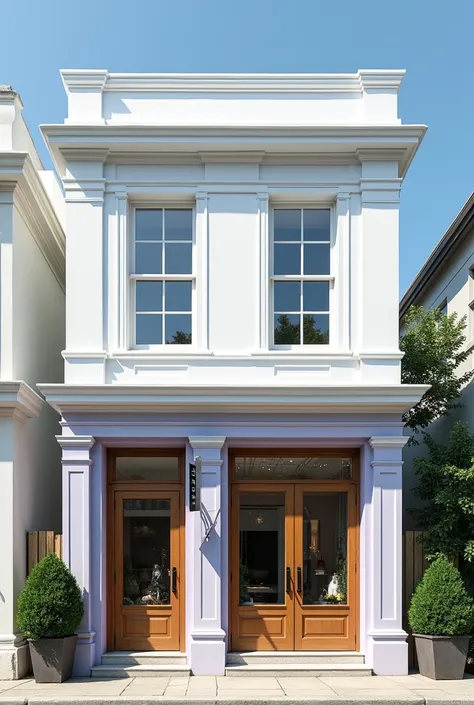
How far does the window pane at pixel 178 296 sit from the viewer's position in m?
11.8

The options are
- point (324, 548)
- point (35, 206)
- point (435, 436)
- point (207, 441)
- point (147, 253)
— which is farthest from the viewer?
point (435, 436)

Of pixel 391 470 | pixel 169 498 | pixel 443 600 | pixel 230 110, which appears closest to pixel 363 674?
pixel 443 600

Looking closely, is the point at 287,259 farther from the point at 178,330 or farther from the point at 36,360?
the point at 36,360

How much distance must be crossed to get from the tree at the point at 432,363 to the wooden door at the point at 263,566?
312 centimetres

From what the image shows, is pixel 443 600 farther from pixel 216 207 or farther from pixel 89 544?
pixel 216 207

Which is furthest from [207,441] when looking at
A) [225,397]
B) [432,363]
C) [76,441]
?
[432,363]

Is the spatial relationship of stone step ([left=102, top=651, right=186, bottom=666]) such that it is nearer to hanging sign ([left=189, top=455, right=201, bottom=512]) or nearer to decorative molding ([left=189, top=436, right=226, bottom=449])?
hanging sign ([left=189, top=455, right=201, bottom=512])

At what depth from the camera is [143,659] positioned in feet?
36.3

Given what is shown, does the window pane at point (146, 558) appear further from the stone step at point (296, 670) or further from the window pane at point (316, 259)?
the window pane at point (316, 259)

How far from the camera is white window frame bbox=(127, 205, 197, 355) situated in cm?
1157

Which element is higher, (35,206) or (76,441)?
(35,206)

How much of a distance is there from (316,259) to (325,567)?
465cm

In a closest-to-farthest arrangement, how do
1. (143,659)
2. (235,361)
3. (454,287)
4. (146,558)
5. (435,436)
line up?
(143,659), (235,361), (146,558), (435,436), (454,287)

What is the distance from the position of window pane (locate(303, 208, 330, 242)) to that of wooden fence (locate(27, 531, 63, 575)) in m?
5.88
